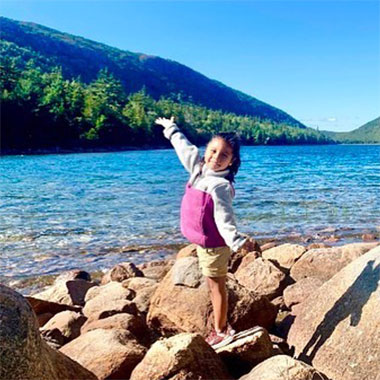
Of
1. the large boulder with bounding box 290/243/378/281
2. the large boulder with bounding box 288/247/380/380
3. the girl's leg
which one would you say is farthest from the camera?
the large boulder with bounding box 290/243/378/281

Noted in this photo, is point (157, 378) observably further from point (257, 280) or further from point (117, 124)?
point (117, 124)

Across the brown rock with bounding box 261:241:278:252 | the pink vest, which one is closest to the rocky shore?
the pink vest

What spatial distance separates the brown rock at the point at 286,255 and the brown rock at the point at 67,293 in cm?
286

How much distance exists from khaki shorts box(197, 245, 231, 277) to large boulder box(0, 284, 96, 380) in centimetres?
171

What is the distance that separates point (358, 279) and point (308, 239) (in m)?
7.79

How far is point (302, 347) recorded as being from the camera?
14.9 feet

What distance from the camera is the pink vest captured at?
4.25 meters

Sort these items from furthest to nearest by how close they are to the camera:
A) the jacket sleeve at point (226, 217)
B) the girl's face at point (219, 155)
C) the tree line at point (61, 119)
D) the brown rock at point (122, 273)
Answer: the tree line at point (61, 119) < the brown rock at point (122, 273) < the girl's face at point (219, 155) < the jacket sleeve at point (226, 217)

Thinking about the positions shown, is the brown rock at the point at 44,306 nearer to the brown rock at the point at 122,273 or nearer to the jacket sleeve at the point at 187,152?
the brown rock at the point at 122,273

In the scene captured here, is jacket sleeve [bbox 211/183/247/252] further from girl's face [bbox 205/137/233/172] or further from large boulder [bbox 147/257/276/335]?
large boulder [bbox 147/257/276/335]

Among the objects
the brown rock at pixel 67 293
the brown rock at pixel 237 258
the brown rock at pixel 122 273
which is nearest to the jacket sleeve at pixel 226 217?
the brown rock at pixel 237 258

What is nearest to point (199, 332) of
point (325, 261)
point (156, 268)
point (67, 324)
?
point (67, 324)

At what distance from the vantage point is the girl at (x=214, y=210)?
4.18m

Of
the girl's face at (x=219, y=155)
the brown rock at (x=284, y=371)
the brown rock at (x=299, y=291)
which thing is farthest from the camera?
the brown rock at (x=299, y=291)
